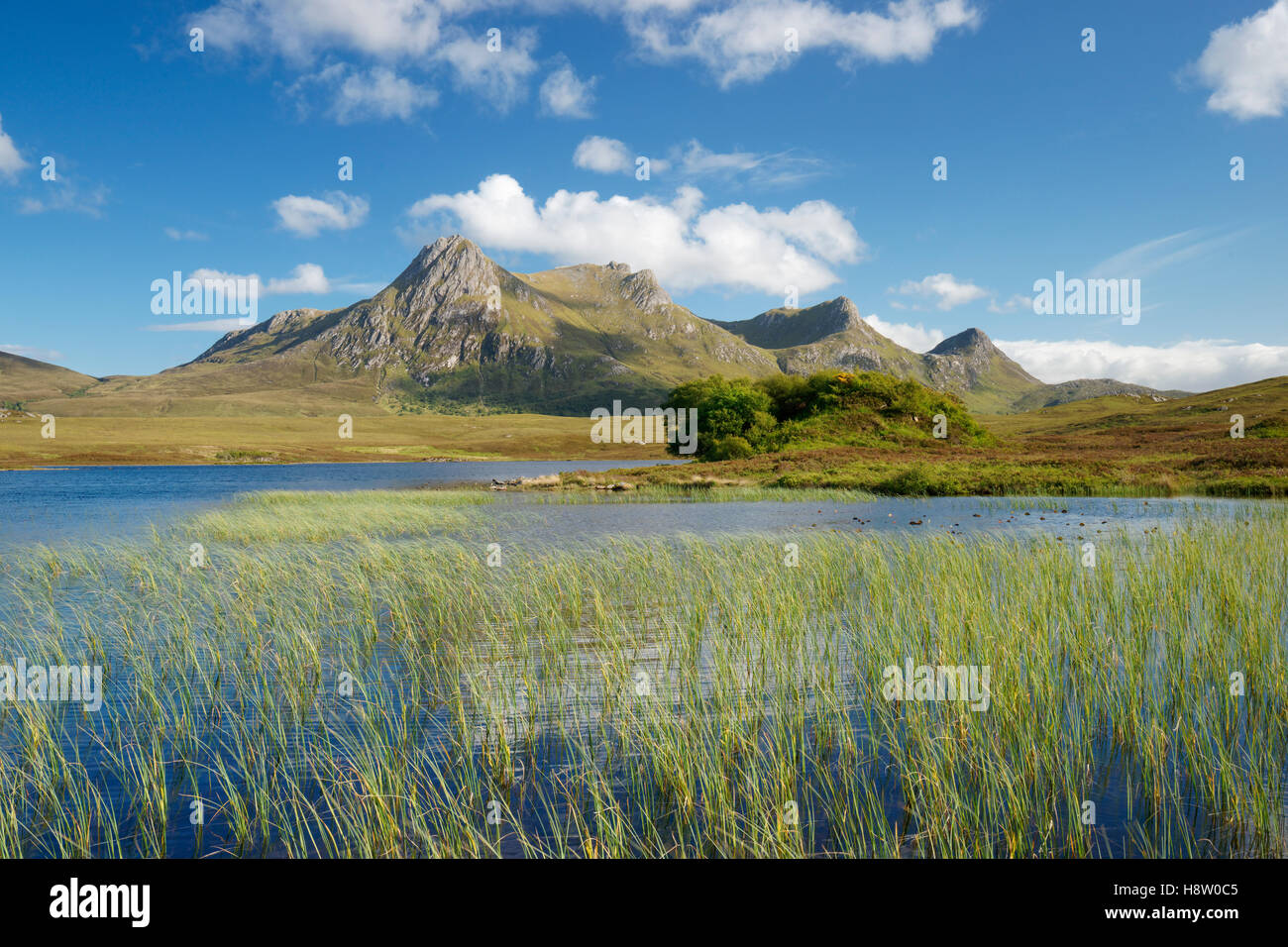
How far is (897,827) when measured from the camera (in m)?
6.16

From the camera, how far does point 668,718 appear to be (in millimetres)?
7367


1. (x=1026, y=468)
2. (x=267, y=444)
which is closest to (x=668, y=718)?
(x=1026, y=468)

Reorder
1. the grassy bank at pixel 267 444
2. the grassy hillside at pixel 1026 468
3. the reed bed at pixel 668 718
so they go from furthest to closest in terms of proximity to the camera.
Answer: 1. the grassy bank at pixel 267 444
2. the grassy hillside at pixel 1026 468
3. the reed bed at pixel 668 718

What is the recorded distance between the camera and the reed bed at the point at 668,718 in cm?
604

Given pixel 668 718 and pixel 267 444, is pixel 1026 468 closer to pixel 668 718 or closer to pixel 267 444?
pixel 668 718

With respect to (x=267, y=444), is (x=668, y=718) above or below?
below

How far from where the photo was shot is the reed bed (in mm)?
6043

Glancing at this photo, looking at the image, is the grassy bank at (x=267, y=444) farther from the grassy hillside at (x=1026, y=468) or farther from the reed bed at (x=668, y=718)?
the reed bed at (x=668, y=718)

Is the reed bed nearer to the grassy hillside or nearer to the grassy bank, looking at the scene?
the grassy hillside

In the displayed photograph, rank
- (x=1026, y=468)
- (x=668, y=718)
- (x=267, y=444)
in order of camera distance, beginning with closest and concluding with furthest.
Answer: (x=668, y=718), (x=1026, y=468), (x=267, y=444)

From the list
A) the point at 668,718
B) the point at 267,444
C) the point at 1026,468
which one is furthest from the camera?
the point at 267,444

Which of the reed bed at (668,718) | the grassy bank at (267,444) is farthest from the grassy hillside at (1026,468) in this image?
the grassy bank at (267,444)
